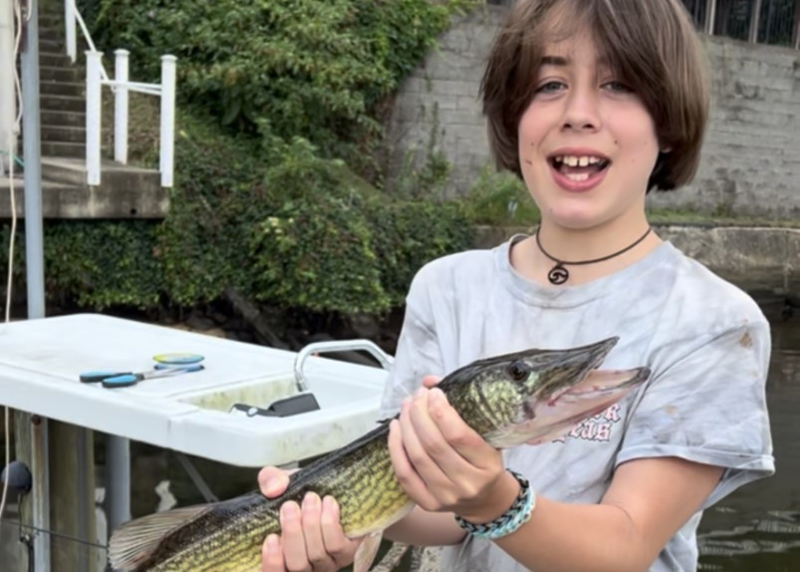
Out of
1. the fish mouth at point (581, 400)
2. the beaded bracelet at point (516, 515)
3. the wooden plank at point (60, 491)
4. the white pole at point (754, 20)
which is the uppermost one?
the white pole at point (754, 20)

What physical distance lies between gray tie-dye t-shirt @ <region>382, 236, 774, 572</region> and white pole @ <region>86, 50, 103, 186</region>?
6541 mm

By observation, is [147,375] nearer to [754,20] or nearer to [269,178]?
[269,178]

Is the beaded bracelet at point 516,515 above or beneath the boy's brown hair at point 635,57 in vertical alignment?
beneath

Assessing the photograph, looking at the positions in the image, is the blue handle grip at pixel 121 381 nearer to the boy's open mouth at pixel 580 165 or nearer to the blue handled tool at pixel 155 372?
the blue handled tool at pixel 155 372

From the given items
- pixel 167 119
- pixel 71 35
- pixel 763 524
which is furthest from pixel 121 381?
pixel 71 35

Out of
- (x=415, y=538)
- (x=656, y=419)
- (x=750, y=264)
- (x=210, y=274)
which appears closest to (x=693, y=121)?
(x=656, y=419)

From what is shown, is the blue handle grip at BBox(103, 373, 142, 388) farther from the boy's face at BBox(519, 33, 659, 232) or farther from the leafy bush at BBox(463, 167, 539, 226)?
the leafy bush at BBox(463, 167, 539, 226)

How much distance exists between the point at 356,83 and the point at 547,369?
9388 mm

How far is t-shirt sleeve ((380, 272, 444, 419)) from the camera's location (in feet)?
5.18

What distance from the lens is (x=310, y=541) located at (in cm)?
141

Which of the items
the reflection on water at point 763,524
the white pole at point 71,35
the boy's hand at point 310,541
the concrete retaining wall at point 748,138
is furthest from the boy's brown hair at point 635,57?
the concrete retaining wall at point 748,138

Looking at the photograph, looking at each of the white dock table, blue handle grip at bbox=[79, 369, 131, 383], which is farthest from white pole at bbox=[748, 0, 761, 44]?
blue handle grip at bbox=[79, 369, 131, 383]

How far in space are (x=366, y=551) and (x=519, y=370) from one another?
1.41 feet

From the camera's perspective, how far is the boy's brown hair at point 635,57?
4.53ft
